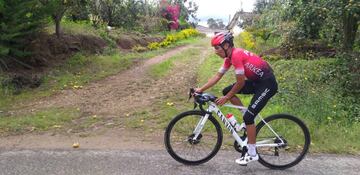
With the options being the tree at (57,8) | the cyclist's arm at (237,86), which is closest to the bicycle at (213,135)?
the cyclist's arm at (237,86)

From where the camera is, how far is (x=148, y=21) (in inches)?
1002

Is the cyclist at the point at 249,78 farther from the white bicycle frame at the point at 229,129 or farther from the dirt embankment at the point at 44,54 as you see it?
the dirt embankment at the point at 44,54

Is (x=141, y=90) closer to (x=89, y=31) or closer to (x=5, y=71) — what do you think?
(x=5, y=71)

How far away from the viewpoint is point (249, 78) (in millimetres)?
5785

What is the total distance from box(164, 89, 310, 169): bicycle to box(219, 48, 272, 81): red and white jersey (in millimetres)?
557

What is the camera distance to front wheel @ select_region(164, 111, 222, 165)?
605 centimetres

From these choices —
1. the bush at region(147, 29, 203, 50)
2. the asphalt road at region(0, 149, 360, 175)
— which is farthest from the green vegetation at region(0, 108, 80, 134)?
the bush at region(147, 29, 203, 50)

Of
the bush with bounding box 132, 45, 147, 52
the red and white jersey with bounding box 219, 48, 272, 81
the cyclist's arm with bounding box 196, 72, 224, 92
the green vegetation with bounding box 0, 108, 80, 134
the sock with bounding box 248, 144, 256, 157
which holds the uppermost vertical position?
the red and white jersey with bounding box 219, 48, 272, 81

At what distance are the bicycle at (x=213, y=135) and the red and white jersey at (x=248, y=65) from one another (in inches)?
21.9

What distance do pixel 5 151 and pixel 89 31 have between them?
10000 millimetres

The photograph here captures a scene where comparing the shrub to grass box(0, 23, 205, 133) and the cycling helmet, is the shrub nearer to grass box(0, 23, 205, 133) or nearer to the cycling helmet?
grass box(0, 23, 205, 133)

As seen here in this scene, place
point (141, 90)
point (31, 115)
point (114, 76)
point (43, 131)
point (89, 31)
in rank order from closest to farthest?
point (43, 131), point (31, 115), point (141, 90), point (114, 76), point (89, 31)

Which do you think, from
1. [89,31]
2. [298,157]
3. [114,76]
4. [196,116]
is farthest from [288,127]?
[89,31]

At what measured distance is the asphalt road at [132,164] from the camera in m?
5.83
